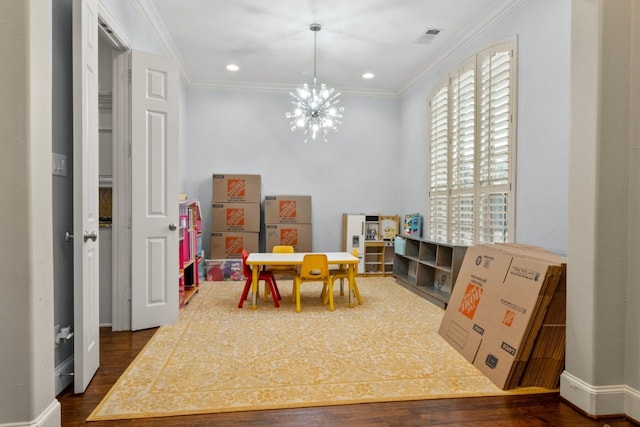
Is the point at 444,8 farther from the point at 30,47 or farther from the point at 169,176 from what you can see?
the point at 30,47

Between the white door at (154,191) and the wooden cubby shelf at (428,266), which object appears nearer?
the white door at (154,191)

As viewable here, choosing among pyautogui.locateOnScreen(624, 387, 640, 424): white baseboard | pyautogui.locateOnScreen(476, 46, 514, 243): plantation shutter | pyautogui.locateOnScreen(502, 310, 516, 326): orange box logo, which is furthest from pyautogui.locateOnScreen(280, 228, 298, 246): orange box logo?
pyautogui.locateOnScreen(624, 387, 640, 424): white baseboard

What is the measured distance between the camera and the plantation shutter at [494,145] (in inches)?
153

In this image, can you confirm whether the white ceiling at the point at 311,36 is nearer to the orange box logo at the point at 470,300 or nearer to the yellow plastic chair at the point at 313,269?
the yellow plastic chair at the point at 313,269

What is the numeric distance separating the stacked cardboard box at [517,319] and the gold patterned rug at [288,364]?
113 mm

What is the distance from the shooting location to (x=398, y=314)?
4180 mm

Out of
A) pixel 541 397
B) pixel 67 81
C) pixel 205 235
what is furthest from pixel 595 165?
pixel 205 235

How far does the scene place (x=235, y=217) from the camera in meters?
6.18

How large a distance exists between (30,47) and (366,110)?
18.6ft

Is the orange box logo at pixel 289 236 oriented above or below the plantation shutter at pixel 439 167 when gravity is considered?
below

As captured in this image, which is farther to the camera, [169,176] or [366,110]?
[366,110]

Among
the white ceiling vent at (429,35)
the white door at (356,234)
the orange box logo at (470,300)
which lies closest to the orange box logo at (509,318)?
the orange box logo at (470,300)

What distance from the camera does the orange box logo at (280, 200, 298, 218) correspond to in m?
6.36

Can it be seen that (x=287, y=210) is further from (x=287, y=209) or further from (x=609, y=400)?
(x=609, y=400)
